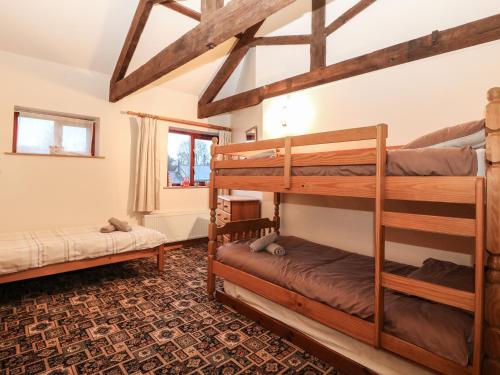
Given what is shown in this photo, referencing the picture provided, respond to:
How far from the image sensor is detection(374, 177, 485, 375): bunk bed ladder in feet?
3.95

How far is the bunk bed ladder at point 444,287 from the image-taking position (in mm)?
1204

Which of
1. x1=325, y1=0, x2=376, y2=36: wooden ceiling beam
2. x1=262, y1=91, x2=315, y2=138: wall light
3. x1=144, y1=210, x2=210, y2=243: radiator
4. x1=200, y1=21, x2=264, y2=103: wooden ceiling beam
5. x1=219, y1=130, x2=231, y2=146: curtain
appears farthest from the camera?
x1=219, y1=130, x2=231, y2=146: curtain

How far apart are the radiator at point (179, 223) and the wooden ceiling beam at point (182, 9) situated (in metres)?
2.81

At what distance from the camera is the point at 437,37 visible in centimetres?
235

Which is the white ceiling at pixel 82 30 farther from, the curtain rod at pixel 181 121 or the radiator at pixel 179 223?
the radiator at pixel 179 223

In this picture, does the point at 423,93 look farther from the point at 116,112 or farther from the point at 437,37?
the point at 116,112

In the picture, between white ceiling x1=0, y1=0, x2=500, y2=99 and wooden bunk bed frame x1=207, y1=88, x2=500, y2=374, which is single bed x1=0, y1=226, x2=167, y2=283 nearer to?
wooden bunk bed frame x1=207, y1=88, x2=500, y2=374

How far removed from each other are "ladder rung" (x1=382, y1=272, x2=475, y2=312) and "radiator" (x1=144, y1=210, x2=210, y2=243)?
363 centimetres

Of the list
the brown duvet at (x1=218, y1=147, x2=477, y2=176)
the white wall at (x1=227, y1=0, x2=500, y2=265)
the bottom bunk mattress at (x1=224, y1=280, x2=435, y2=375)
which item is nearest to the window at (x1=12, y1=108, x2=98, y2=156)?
the white wall at (x1=227, y1=0, x2=500, y2=265)

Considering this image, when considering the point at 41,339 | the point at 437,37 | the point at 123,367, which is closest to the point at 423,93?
the point at 437,37

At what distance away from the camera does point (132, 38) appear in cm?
334

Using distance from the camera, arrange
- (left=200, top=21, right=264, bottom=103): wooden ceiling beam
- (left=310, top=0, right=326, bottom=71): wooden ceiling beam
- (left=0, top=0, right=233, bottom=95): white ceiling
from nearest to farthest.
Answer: (left=0, top=0, right=233, bottom=95): white ceiling → (left=310, top=0, right=326, bottom=71): wooden ceiling beam → (left=200, top=21, right=264, bottom=103): wooden ceiling beam

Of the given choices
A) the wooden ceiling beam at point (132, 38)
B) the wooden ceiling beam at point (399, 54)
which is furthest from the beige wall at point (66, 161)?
the wooden ceiling beam at point (399, 54)

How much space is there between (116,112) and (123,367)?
3.48 meters
